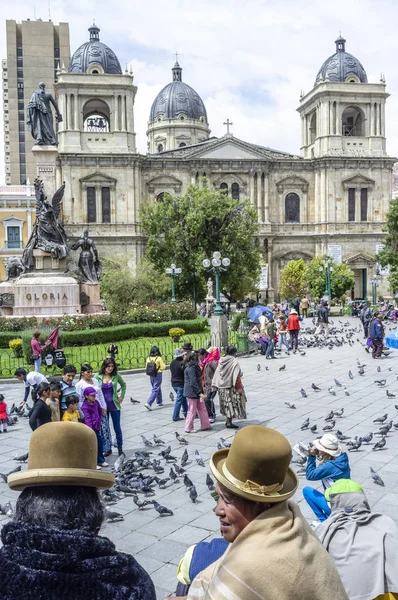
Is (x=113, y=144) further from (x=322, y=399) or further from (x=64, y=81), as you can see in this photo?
(x=322, y=399)

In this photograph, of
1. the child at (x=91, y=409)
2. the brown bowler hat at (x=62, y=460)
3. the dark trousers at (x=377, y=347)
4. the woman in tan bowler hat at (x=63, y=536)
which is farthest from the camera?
the dark trousers at (x=377, y=347)

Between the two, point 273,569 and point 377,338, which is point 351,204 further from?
point 273,569

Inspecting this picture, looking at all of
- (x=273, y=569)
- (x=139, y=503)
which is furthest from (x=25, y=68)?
(x=273, y=569)

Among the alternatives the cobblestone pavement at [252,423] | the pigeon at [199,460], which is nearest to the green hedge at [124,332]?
the cobblestone pavement at [252,423]

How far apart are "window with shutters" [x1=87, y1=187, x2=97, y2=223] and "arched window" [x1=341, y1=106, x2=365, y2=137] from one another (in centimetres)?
2223

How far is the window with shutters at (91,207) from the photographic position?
156ft

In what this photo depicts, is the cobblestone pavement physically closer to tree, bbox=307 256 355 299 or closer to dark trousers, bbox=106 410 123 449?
dark trousers, bbox=106 410 123 449

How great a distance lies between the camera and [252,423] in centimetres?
1072

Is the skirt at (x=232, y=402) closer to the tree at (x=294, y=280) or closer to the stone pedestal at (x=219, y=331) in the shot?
the stone pedestal at (x=219, y=331)

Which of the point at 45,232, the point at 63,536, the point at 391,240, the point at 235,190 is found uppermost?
the point at 235,190

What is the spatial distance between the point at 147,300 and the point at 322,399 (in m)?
22.1

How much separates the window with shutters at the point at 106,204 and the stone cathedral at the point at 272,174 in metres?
0.08

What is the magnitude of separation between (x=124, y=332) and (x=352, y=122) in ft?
129

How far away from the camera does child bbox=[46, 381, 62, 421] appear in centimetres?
787
